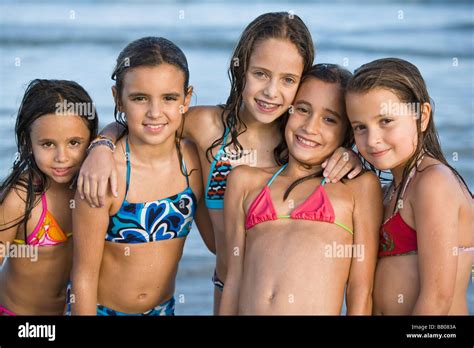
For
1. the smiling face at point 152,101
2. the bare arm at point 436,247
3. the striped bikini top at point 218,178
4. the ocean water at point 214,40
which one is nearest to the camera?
the bare arm at point 436,247

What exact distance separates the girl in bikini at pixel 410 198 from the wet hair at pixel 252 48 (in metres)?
0.37

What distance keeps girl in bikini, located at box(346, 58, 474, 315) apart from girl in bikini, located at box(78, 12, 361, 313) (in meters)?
0.22

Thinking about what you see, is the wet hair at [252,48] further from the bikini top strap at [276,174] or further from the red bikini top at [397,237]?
the red bikini top at [397,237]

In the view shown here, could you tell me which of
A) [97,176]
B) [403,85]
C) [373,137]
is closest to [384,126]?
[373,137]

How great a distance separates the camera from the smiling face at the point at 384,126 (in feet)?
11.7

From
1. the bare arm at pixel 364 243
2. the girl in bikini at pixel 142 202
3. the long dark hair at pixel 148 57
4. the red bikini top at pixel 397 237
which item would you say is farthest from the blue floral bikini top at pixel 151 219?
the red bikini top at pixel 397 237

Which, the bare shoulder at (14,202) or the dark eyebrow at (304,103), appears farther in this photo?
the bare shoulder at (14,202)

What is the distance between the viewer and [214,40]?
12.1 metres

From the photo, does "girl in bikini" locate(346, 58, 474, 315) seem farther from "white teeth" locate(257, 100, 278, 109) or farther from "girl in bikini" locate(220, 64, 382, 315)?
"white teeth" locate(257, 100, 278, 109)

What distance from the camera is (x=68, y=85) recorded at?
398cm

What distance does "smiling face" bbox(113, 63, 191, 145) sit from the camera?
3.75 meters
